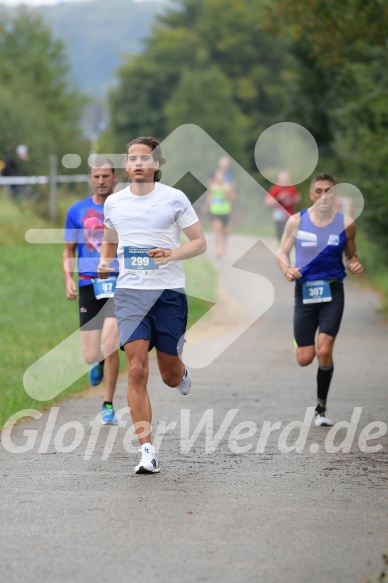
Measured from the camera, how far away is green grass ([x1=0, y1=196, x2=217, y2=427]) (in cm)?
1306

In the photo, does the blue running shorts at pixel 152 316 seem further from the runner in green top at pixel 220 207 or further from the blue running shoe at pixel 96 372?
the runner in green top at pixel 220 207

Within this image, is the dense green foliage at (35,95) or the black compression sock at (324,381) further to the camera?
the dense green foliage at (35,95)

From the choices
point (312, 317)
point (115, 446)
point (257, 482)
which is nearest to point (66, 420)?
point (115, 446)

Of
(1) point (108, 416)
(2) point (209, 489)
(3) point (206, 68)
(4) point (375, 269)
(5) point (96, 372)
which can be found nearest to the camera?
(2) point (209, 489)

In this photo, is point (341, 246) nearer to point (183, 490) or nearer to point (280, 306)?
point (183, 490)

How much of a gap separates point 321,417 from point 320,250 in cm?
139

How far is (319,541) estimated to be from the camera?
6.51 metres

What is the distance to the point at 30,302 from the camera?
21.1 metres

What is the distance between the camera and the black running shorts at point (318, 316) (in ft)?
36.8

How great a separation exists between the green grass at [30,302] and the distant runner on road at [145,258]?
208cm

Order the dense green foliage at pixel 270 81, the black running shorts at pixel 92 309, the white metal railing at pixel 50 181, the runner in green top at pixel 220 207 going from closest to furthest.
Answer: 1. the black running shorts at pixel 92 309
2. the dense green foliage at pixel 270 81
3. the runner in green top at pixel 220 207
4. the white metal railing at pixel 50 181

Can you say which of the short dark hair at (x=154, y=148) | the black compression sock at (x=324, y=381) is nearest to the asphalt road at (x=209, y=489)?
the black compression sock at (x=324, y=381)

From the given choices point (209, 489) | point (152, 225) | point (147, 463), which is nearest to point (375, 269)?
point (152, 225)

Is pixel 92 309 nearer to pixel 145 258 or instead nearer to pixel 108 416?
pixel 108 416
